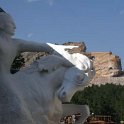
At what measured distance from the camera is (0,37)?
635 centimetres

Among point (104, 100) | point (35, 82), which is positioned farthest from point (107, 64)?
point (35, 82)

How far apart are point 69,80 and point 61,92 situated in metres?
0.21

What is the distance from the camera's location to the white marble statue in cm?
613

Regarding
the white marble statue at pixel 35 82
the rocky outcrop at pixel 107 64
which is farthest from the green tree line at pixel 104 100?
the rocky outcrop at pixel 107 64

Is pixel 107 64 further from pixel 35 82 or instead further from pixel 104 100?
pixel 35 82

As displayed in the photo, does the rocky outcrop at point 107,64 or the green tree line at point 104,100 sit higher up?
the rocky outcrop at point 107,64

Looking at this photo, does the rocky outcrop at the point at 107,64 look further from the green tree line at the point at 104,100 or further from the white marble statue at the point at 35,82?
the white marble statue at the point at 35,82

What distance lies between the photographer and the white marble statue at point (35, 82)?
6.13 metres

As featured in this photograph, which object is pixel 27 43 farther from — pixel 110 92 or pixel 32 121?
pixel 110 92

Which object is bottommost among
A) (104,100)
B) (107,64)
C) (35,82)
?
(104,100)

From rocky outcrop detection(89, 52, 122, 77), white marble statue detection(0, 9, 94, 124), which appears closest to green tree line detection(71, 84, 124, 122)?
white marble statue detection(0, 9, 94, 124)

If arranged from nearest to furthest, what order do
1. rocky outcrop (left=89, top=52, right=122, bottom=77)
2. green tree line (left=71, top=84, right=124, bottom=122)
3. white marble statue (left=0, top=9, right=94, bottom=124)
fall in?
white marble statue (left=0, top=9, right=94, bottom=124) < green tree line (left=71, top=84, right=124, bottom=122) < rocky outcrop (left=89, top=52, right=122, bottom=77)

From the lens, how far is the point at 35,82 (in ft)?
21.0

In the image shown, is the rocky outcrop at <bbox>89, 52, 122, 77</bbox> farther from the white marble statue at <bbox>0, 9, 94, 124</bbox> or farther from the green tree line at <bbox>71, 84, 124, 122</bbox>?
the white marble statue at <bbox>0, 9, 94, 124</bbox>
